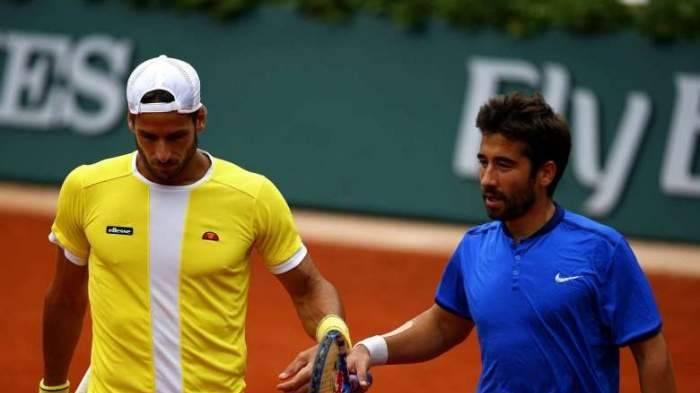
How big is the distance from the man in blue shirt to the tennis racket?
0.08m

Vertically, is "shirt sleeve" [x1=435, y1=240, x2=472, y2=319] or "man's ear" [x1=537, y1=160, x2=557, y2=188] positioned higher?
"man's ear" [x1=537, y1=160, x2=557, y2=188]

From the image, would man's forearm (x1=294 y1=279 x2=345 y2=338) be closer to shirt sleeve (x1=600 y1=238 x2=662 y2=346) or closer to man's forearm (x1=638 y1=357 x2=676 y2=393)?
shirt sleeve (x1=600 y1=238 x2=662 y2=346)

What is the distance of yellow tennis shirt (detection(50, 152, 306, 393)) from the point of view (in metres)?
5.70

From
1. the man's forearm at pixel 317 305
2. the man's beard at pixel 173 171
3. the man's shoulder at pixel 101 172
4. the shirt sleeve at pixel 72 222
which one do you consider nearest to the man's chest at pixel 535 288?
the man's forearm at pixel 317 305

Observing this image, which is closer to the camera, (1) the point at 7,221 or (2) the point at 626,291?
(2) the point at 626,291

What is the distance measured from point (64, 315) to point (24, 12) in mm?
11805

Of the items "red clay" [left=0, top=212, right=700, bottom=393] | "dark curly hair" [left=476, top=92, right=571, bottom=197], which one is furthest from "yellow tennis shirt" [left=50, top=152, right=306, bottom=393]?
"red clay" [left=0, top=212, right=700, bottom=393]

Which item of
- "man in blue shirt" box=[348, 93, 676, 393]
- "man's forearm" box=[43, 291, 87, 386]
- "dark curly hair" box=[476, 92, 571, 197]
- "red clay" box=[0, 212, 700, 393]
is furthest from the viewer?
"red clay" box=[0, 212, 700, 393]

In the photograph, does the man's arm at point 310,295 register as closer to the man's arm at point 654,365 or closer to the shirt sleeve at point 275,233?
the shirt sleeve at point 275,233

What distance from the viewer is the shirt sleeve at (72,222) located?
5.86 metres

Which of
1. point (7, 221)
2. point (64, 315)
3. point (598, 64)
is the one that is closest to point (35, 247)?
point (7, 221)

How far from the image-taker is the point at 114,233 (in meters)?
5.80

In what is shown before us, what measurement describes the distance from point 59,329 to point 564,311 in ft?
6.79

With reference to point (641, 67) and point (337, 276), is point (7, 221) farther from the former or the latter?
point (641, 67)
